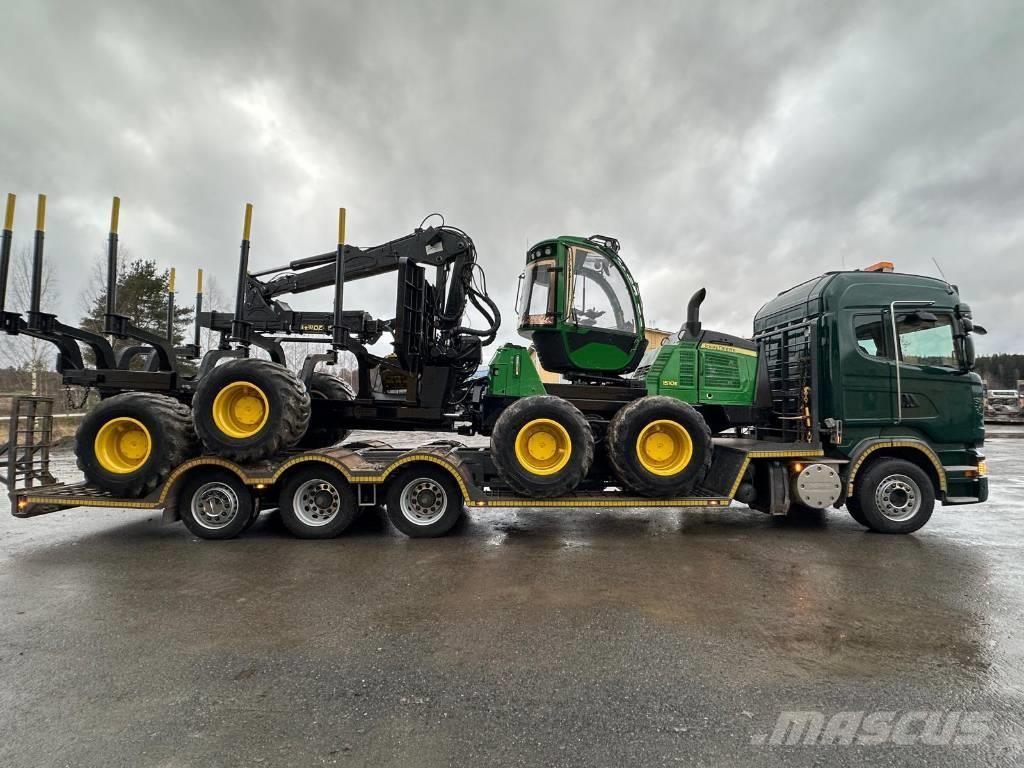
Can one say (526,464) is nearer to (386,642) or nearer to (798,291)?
(386,642)

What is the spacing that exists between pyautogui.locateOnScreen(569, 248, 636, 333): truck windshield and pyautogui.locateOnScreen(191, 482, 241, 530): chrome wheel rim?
4885 millimetres

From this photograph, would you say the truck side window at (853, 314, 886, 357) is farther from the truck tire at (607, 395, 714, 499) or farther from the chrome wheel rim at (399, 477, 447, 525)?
the chrome wheel rim at (399, 477, 447, 525)

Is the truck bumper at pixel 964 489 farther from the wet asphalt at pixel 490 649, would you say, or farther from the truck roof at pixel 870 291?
the truck roof at pixel 870 291

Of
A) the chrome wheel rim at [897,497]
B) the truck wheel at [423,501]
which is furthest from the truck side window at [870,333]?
the truck wheel at [423,501]

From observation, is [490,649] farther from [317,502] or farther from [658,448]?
[658,448]

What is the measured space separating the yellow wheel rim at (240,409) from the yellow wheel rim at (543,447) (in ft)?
10.0

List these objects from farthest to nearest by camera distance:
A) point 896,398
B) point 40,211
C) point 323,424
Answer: point 323,424 → point 896,398 → point 40,211

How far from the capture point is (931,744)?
2.32 meters

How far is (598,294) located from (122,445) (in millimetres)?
6315

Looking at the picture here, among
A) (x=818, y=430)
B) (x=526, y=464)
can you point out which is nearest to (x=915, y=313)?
(x=818, y=430)

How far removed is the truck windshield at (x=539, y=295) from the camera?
6.35 metres

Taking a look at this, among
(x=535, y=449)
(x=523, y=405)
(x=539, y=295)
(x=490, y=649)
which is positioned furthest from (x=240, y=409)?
(x=490, y=649)

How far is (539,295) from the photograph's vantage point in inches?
256

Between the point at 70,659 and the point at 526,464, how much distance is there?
412cm
